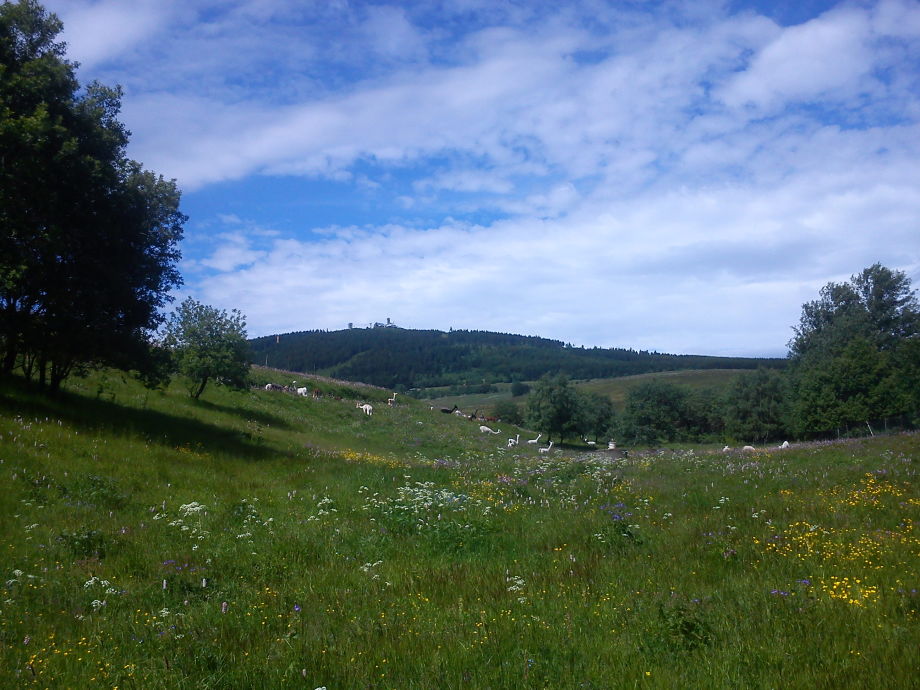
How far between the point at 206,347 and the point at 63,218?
14.4 metres

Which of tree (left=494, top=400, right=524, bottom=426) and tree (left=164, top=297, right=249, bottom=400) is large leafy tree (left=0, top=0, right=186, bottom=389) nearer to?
tree (left=164, top=297, right=249, bottom=400)

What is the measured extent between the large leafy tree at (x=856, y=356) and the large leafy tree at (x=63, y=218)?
52.2 metres

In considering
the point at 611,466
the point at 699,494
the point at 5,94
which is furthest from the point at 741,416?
the point at 5,94

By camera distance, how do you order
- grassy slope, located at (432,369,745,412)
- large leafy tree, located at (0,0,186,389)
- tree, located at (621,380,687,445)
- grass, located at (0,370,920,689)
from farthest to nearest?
grassy slope, located at (432,369,745,412), tree, located at (621,380,687,445), large leafy tree, located at (0,0,186,389), grass, located at (0,370,920,689)

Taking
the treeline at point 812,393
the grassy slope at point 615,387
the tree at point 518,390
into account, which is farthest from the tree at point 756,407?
the tree at point 518,390

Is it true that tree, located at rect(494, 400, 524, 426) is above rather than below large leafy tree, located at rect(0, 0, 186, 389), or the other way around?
below

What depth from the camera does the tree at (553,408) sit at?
209 ft

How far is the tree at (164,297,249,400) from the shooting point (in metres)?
27.7

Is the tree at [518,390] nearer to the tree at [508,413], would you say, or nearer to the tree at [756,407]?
the tree at [508,413]

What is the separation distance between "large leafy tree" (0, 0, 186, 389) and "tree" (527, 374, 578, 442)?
168ft

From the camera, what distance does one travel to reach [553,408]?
208ft

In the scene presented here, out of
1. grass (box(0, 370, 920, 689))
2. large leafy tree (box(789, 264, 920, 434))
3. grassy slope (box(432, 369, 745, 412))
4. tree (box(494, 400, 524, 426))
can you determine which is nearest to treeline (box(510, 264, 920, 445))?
large leafy tree (box(789, 264, 920, 434))

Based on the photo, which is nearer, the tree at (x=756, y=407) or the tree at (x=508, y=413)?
the tree at (x=756, y=407)

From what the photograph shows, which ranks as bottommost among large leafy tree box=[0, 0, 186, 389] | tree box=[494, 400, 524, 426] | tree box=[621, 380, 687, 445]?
tree box=[494, 400, 524, 426]
